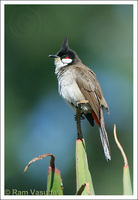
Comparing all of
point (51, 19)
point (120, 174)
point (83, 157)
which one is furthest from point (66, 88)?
point (51, 19)

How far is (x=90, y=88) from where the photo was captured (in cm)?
334

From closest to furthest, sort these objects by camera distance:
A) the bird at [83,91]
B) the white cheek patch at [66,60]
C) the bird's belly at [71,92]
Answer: the bird at [83,91], the bird's belly at [71,92], the white cheek patch at [66,60]

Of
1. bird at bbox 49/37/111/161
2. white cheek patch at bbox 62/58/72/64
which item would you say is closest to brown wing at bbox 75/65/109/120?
bird at bbox 49/37/111/161

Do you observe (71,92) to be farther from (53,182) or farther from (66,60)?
(53,182)

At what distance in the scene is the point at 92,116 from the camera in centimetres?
330

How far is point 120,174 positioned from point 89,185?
447 centimetres

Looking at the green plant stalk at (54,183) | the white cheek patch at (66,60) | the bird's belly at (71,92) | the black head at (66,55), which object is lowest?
the green plant stalk at (54,183)

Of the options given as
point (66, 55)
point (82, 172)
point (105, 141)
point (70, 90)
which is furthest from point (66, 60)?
point (82, 172)

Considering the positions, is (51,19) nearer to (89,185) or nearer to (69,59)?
(69,59)

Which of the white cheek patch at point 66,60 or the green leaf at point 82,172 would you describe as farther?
the white cheek patch at point 66,60

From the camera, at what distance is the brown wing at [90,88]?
3.20 meters

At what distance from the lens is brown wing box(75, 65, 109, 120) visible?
320 cm

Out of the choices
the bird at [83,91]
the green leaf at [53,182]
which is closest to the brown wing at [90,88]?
the bird at [83,91]

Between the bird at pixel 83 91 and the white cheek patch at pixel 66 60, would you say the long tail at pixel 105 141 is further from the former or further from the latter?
the white cheek patch at pixel 66 60
